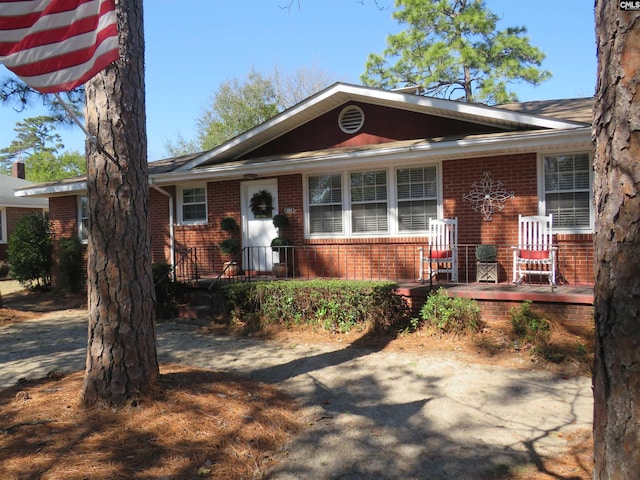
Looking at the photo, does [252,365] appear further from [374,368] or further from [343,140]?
[343,140]

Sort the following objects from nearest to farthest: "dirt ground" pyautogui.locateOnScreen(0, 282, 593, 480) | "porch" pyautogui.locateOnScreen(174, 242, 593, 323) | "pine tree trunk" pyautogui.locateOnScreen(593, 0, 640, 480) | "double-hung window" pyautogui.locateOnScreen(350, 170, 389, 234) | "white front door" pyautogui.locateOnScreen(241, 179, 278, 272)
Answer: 1. "pine tree trunk" pyautogui.locateOnScreen(593, 0, 640, 480)
2. "dirt ground" pyautogui.locateOnScreen(0, 282, 593, 480)
3. "porch" pyautogui.locateOnScreen(174, 242, 593, 323)
4. "double-hung window" pyautogui.locateOnScreen(350, 170, 389, 234)
5. "white front door" pyautogui.locateOnScreen(241, 179, 278, 272)

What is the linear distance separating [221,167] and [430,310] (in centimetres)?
573

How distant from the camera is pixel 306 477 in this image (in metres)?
3.29

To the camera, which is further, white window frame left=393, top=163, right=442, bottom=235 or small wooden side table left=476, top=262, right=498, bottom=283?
white window frame left=393, top=163, right=442, bottom=235

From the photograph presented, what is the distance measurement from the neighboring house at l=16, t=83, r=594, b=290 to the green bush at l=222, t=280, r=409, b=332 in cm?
179

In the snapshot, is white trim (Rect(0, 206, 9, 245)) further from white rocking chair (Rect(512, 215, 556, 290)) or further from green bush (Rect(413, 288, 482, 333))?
white rocking chair (Rect(512, 215, 556, 290))

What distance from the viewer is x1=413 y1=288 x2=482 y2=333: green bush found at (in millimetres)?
6699

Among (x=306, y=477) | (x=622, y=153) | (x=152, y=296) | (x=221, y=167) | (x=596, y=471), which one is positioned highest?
(x=221, y=167)

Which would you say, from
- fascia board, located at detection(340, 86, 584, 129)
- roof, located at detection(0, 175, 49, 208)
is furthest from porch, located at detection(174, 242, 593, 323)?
roof, located at detection(0, 175, 49, 208)

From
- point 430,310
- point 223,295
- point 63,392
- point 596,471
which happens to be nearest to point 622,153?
point 596,471

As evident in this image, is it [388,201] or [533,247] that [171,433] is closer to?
[533,247]

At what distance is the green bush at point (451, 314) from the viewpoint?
6.70 m

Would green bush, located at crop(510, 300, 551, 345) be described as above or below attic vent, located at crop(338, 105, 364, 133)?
below

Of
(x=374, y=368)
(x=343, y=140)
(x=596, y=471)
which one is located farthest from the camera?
(x=343, y=140)
